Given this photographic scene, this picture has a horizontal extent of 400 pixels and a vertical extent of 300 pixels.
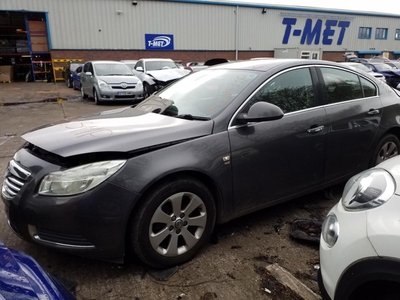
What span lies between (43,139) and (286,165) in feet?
6.77

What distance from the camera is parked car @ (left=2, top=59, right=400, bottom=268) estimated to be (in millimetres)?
2221

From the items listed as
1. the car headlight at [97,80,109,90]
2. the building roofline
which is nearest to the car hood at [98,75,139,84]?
the car headlight at [97,80,109,90]

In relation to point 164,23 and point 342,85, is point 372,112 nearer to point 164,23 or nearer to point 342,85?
point 342,85

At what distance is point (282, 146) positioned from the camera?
294 centimetres

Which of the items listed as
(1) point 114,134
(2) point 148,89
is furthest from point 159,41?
(1) point 114,134

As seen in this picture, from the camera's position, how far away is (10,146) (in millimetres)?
6301

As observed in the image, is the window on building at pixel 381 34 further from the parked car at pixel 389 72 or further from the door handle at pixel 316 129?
the door handle at pixel 316 129

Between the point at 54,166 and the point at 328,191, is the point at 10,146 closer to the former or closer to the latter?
the point at 54,166

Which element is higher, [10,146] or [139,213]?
[139,213]

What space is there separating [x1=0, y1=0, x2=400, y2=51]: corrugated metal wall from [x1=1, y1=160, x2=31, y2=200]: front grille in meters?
24.4

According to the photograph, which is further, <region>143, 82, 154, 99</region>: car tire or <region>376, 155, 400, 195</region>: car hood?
<region>143, 82, 154, 99</region>: car tire

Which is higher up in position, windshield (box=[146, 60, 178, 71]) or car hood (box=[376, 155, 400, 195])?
car hood (box=[376, 155, 400, 195])

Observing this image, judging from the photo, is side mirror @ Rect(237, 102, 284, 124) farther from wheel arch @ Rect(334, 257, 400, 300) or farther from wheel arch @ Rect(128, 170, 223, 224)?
wheel arch @ Rect(334, 257, 400, 300)

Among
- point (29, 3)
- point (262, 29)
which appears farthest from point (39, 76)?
point (262, 29)
